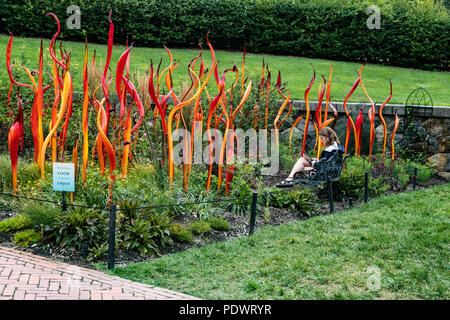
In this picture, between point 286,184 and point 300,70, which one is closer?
point 286,184

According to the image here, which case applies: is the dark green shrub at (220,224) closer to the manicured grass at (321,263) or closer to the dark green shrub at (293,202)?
the manicured grass at (321,263)

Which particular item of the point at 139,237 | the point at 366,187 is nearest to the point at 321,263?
the point at 139,237

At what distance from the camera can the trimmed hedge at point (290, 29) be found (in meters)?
15.7

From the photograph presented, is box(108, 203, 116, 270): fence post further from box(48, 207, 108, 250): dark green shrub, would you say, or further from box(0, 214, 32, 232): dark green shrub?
box(0, 214, 32, 232): dark green shrub

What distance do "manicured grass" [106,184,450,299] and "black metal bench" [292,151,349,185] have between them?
Result: 93 centimetres

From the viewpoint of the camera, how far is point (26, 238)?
5344 millimetres

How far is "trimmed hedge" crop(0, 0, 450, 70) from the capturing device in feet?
51.5

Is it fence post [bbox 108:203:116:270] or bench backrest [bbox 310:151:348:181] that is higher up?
bench backrest [bbox 310:151:348:181]

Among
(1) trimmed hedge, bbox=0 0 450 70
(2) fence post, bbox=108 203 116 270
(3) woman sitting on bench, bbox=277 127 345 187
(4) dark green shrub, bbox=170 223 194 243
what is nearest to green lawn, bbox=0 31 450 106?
(1) trimmed hedge, bbox=0 0 450 70

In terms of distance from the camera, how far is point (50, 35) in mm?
15375

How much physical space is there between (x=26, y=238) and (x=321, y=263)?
3079mm

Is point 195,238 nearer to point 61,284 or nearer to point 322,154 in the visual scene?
point 61,284

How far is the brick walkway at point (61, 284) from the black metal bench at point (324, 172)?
149 inches
